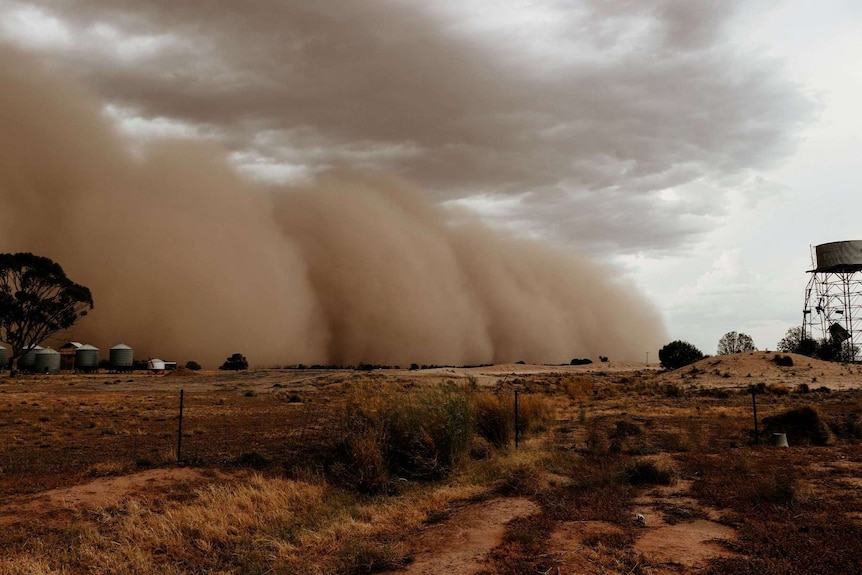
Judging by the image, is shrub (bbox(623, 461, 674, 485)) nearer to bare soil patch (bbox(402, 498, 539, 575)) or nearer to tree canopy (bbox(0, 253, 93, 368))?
bare soil patch (bbox(402, 498, 539, 575))

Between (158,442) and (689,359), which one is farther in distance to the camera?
(689,359)

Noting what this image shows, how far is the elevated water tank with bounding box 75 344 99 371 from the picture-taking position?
328 feet

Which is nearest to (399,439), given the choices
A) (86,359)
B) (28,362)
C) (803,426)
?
(803,426)

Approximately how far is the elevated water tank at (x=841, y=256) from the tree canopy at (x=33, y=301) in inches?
3995

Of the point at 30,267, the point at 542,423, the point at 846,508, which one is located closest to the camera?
the point at 846,508

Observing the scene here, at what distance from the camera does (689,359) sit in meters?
97.7

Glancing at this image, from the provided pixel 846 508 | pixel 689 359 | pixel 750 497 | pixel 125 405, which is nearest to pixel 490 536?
pixel 750 497

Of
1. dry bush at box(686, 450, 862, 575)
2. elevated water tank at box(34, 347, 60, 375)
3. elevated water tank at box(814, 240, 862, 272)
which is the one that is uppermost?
elevated water tank at box(814, 240, 862, 272)

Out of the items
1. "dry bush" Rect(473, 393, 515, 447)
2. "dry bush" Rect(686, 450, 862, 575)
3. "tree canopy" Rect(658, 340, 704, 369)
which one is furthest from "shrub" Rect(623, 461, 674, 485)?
"tree canopy" Rect(658, 340, 704, 369)

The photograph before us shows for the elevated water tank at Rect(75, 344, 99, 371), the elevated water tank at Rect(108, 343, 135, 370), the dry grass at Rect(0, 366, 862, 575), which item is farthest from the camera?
the elevated water tank at Rect(108, 343, 135, 370)

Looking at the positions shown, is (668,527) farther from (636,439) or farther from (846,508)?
(636,439)

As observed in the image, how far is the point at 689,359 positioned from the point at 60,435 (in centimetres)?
9438

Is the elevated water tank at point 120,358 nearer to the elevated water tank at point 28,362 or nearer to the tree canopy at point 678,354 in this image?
the elevated water tank at point 28,362

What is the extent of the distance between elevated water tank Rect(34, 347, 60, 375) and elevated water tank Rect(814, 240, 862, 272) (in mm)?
113556
